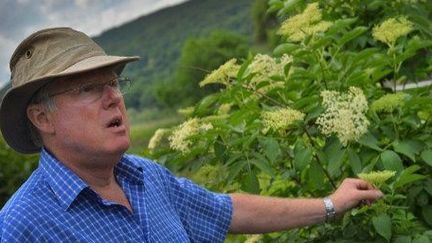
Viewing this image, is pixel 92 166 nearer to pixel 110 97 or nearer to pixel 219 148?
pixel 110 97

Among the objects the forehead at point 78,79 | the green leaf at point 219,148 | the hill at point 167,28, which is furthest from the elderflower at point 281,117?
the hill at point 167,28

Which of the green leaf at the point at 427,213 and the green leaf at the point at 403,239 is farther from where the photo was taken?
the green leaf at the point at 427,213

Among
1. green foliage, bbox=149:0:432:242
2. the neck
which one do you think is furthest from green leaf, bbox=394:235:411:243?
the neck

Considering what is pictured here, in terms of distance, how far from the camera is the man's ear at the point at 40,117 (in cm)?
203

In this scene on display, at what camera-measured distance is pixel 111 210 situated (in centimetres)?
205

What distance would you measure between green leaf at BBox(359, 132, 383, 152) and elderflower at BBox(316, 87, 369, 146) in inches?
1.9

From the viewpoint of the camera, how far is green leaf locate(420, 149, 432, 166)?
236cm

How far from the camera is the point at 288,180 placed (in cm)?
286

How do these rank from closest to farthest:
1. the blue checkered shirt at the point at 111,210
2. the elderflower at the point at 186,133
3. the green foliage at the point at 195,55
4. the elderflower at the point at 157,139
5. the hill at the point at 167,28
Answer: the blue checkered shirt at the point at 111,210, the elderflower at the point at 186,133, the elderflower at the point at 157,139, the hill at the point at 167,28, the green foliage at the point at 195,55

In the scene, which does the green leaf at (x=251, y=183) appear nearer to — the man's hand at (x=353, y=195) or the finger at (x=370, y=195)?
the man's hand at (x=353, y=195)

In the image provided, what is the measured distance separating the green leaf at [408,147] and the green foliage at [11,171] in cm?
394

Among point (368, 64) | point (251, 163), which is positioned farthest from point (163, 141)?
point (368, 64)

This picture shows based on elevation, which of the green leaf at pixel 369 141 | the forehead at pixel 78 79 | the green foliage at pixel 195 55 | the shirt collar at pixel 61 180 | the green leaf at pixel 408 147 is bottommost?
the green foliage at pixel 195 55

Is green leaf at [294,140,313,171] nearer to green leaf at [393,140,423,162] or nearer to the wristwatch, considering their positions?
the wristwatch
